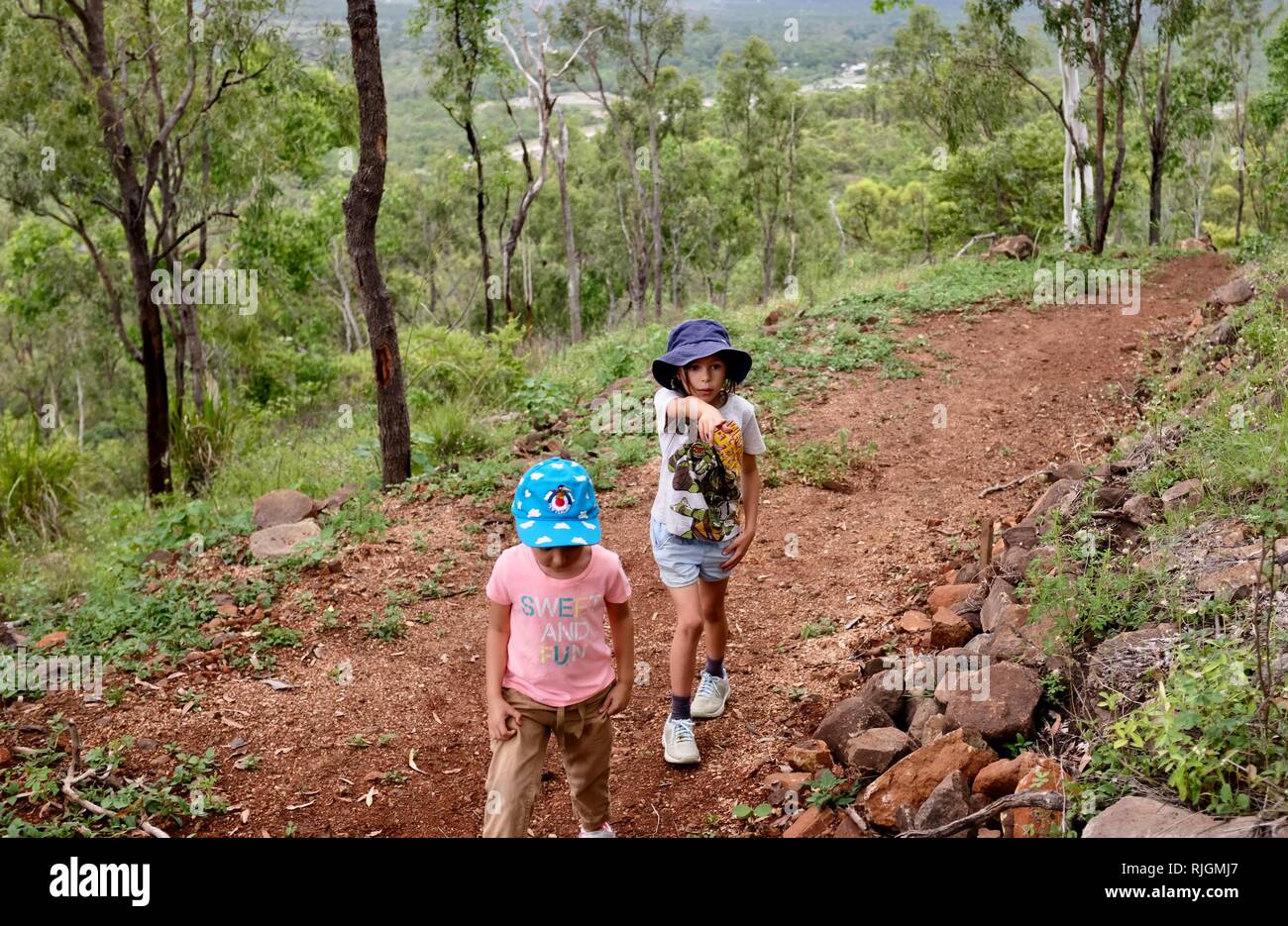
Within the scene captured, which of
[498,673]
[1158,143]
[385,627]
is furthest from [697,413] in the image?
[1158,143]

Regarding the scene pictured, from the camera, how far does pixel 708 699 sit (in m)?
4.50

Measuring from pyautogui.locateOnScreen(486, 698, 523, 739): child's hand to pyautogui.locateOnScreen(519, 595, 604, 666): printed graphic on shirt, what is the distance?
17cm

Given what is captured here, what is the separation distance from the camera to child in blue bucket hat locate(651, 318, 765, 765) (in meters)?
3.82

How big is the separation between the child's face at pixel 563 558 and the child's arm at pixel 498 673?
18cm

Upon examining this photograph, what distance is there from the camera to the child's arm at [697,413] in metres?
3.78

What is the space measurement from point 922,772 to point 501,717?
1415 mm

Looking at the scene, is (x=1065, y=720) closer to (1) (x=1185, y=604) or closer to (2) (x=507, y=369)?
(1) (x=1185, y=604)

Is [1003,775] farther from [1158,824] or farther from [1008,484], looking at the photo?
[1008,484]

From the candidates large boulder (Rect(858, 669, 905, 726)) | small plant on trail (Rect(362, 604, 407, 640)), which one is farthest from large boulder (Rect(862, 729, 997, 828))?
small plant on trail (Rect(362, 604, 407, 640))

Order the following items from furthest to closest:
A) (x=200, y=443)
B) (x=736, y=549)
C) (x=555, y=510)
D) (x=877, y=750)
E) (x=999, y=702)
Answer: (x=200, y=443)
(x=736, y=549)
(x=877, y=750)
(x=999, y=702)
(x=555, y=510)

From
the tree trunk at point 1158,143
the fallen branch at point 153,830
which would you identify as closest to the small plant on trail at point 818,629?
the fallen branch at point 153,830

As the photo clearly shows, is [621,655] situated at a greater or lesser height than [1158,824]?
greater

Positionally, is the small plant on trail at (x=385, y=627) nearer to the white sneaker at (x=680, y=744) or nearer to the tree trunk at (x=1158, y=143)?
the white sneaker at (x=680, y=744)

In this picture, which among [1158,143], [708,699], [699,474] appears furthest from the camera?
[1158,143]
